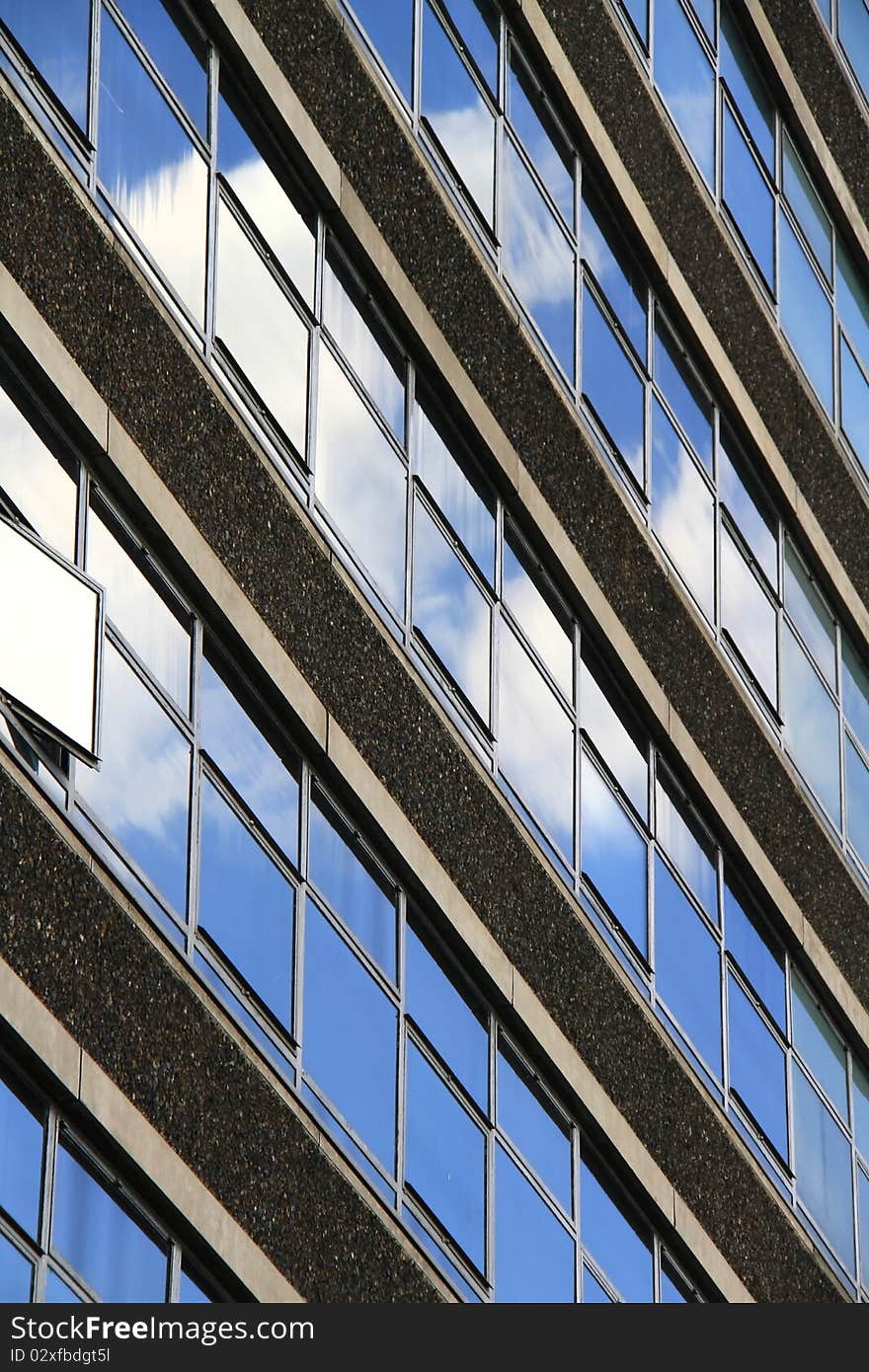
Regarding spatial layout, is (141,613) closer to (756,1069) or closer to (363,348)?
(363,348)

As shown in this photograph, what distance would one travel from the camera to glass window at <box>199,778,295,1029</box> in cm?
1620

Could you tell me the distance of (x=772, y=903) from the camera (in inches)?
952

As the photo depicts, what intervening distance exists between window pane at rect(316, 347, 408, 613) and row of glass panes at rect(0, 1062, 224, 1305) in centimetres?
490

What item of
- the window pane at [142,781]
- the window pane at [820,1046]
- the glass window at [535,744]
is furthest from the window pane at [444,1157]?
the window pane at [820,1046]

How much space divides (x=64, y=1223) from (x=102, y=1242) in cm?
37

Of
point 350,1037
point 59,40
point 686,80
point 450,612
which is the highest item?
point 686,80

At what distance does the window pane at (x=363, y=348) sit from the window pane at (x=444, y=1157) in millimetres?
4041

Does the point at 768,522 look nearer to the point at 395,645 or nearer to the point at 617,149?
the point at 617,149

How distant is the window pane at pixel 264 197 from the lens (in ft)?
57.9

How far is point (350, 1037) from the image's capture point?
683 inches

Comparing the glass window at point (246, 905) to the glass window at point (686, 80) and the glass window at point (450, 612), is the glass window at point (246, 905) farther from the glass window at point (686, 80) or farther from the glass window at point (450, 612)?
the glass window at point (686, 80)

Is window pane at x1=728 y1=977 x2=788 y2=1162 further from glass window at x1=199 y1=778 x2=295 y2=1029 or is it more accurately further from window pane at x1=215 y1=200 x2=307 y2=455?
window pane at x1=215 y1=200 x2=307 y2=455

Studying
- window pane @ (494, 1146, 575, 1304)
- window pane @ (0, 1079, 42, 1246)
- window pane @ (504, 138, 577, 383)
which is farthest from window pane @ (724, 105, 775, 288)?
window pane @ (0, 1079, 42, 1246)

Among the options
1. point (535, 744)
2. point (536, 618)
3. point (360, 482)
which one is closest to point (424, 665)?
point (360, 482)
